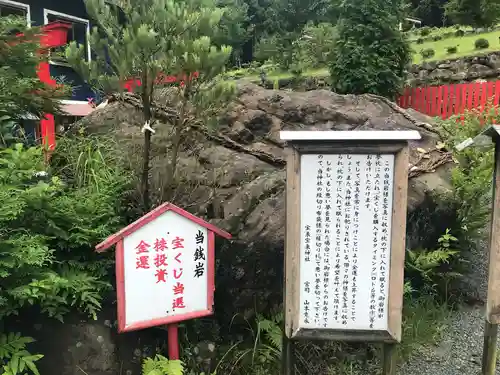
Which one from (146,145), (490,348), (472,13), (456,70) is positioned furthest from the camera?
(472,13)

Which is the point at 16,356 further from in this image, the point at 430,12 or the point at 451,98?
the point at 430,12

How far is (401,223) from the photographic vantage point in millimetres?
2938

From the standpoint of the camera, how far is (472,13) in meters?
25.1

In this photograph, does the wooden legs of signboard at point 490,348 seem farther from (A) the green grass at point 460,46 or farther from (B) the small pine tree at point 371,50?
(A) the green grass at point 460,46

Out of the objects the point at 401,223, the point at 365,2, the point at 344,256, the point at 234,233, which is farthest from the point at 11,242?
the point at 365,2

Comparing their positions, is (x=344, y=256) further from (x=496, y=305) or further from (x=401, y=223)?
(x=496, y=305)

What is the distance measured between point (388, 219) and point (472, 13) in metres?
26.6

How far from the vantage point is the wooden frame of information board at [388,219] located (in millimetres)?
2895

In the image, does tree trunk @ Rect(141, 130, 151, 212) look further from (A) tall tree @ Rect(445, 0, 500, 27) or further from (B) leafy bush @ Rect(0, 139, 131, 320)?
(A) tall tree @ Rect(445, 0, 500, 27)

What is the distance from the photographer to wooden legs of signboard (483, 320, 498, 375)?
3.40 metres

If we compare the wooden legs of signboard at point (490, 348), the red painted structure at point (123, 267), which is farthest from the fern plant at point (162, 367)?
the wooden legs of signboard at point (490, 348)

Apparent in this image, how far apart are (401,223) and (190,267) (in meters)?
1.41

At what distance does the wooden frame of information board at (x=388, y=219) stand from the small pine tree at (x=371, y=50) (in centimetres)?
817

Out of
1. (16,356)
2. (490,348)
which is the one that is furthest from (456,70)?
(16,356)
